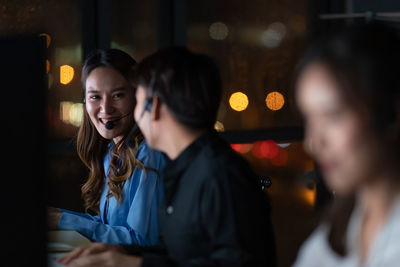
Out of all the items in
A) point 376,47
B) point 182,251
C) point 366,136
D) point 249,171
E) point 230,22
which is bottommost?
point 182,251

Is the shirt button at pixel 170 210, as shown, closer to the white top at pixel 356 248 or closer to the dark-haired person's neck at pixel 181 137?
the dark-haired person's neck at pixel 181 137

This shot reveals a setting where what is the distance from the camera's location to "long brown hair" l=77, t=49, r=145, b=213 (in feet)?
5.99

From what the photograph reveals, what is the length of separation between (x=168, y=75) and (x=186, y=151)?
0.20 metres

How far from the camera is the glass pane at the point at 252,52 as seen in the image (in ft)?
10.4

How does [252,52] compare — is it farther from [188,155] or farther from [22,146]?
[22,146]

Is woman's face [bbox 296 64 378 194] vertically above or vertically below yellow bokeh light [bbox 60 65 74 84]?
below

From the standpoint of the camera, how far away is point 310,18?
3137mm

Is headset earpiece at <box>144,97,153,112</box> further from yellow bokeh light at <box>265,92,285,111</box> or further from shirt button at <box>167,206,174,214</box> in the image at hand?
yellow bokeh light at <box>265,92,285,111</box>

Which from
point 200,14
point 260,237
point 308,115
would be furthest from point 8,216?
point 200,14

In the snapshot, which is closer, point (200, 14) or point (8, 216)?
point (8, 216)

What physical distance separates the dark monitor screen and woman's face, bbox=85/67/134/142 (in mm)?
1164

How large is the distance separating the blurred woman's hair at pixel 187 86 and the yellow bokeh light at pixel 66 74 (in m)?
1.97

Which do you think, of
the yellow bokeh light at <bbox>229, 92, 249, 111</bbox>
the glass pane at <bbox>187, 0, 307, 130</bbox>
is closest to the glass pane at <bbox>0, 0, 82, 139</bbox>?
the glass pane at <bbox>187, 0, 307, 130</bbox>

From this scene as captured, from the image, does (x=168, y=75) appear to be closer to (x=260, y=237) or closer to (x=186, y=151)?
(x=186, y=151)
